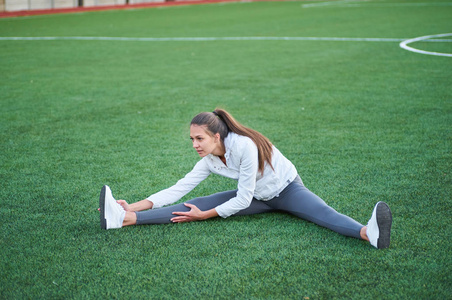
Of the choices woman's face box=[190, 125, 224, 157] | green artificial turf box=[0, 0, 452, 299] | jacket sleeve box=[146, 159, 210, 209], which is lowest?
green artificial turf box=[0, 0, 452, 299]

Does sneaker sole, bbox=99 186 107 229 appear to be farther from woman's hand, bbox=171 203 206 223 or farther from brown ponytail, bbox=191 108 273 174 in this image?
brown ponytail, bbox=191 108 273 174

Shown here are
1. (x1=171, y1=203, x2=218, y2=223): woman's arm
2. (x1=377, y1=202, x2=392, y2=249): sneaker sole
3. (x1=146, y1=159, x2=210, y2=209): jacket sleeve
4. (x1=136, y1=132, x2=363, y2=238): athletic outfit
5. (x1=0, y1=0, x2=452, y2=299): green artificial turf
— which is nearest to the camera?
(x1=0, y1=0, x2=452, y2=299): green artificial turf

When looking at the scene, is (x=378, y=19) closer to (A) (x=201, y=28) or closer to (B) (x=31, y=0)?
(A) (x=201, y=28)

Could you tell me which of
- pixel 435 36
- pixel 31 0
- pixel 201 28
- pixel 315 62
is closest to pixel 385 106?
pixel 315 62

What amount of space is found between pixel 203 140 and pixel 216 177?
133 centimetres

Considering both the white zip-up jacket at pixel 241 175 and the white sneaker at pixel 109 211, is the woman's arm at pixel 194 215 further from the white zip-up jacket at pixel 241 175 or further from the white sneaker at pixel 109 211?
the white sneaker at pixel 109 211

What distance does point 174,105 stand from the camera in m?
7.37

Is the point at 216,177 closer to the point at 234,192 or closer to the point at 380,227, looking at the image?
the point at 234,192

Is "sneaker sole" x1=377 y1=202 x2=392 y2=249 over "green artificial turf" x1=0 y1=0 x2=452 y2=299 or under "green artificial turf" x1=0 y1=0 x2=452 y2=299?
over

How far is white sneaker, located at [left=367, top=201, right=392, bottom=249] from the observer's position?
318 cm

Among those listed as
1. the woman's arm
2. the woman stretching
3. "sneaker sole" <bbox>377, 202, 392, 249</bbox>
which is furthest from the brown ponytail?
"sneaker sole" <bbox>377, 202, 392, 249</bbox>

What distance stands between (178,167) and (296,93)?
3265mm

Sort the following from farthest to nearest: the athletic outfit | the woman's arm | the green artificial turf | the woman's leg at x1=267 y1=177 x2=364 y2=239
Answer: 1. the woman's arm
2. the athletic outfit
3. the woman's leg at x1=267 y1=177 x2=364 y2=239
4. the green artificial turf

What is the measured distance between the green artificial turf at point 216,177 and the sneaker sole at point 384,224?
68 mm
